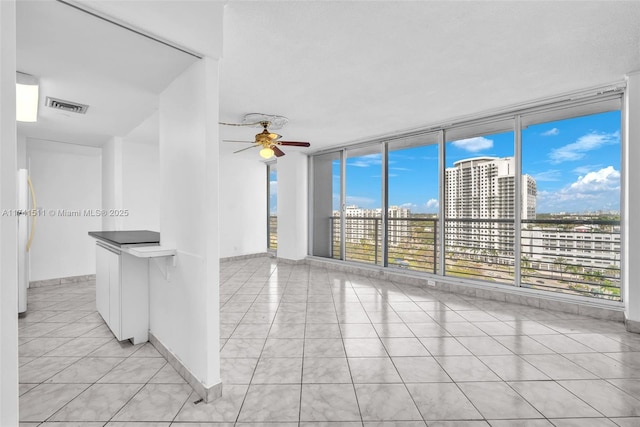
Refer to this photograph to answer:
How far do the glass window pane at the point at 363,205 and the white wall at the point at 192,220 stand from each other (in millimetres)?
3899

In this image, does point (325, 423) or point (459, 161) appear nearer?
point (325, 423)

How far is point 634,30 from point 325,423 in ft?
11.1

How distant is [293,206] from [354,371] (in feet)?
15.1

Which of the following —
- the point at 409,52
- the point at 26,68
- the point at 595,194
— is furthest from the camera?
the point at 595,194

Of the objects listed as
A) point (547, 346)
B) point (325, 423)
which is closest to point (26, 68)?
point (325, 423)

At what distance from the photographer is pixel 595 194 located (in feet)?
10.7

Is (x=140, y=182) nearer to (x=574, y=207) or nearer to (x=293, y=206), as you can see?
(x=293, y=206)

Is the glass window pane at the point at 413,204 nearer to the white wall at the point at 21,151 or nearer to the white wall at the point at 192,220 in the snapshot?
the white wall at the point at 192,220

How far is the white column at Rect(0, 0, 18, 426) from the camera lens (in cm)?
103

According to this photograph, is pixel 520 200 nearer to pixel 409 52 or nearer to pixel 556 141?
pixel 556 141

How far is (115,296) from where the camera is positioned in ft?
8.23

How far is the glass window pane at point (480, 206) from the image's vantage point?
3.89 m

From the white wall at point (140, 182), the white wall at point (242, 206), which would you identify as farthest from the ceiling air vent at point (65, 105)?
the white wall at point (242, 206)

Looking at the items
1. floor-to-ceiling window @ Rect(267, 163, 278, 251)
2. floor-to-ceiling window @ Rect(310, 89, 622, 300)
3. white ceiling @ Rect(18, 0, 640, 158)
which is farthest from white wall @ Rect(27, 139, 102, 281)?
floor-to-ceiling window @ Rect(310, 89, 622, 300)
